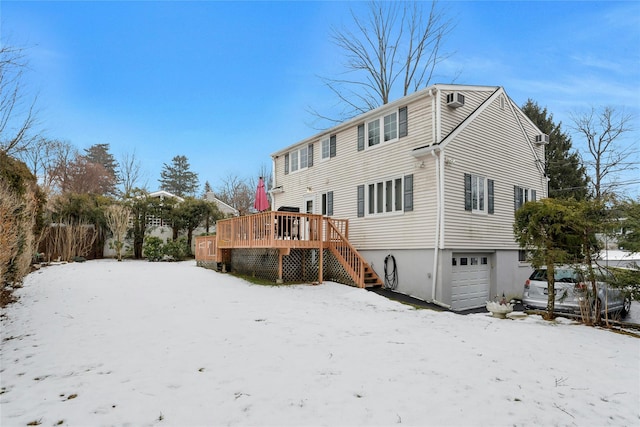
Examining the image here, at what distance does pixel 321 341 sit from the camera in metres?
4.91

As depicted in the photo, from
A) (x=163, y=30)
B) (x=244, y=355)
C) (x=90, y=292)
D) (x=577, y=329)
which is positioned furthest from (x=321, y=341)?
(x=163, y=30)

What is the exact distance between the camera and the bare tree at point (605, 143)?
22125 millimetres

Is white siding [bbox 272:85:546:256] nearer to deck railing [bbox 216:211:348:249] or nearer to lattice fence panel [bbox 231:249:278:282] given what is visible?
deck railing [bbox 216:211:348:249]

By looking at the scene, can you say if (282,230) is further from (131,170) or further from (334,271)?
(131,170)

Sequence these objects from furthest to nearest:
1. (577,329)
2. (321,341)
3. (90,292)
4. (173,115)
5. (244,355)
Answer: (173,115)
(90,292)
(577,329)
(321,341)
(244,355)

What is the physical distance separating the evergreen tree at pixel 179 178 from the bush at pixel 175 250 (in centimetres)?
2899

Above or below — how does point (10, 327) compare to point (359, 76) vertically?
below

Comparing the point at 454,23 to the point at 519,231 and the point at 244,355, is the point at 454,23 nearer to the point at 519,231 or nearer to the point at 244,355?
the point at 519,231

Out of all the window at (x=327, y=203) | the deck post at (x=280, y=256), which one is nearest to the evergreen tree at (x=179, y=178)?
the window at (x=327, y=203)

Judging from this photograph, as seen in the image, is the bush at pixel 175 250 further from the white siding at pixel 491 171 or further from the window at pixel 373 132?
the white siding at pixel 491 171

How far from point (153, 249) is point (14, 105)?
11.5m

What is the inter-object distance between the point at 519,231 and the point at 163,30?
13.3m

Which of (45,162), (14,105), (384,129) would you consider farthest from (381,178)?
(45,162)

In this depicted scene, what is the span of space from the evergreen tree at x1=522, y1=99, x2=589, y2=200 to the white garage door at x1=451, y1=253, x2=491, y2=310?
15.3 metres
